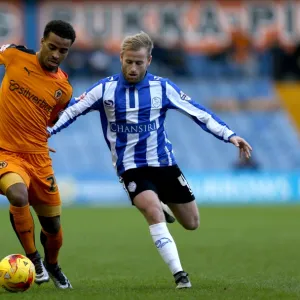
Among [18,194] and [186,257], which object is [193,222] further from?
[186,257]

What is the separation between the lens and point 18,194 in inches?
279

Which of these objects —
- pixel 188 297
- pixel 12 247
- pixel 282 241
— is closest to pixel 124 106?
pixel 188 297

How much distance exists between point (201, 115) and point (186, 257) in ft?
Answer: 12.5

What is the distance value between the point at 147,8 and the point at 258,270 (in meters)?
23.8

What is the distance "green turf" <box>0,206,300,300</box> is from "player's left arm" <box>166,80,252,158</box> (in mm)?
1376

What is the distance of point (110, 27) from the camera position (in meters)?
31.9

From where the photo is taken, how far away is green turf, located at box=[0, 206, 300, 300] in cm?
720

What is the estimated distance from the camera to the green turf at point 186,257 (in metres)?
7.20

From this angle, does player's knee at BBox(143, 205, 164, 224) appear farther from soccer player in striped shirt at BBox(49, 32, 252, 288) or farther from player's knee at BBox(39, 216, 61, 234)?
player's knee at BBox(39, 216, 61, 234)

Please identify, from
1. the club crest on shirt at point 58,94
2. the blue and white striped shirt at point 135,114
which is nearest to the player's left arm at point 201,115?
the blue and white striped shirt at point 135,114

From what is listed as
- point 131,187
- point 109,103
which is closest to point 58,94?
point 109,103

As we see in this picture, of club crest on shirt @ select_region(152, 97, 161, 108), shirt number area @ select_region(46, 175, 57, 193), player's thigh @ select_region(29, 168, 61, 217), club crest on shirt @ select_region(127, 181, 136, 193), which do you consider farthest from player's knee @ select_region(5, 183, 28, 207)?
club crest on shirt @ select_region(152, 97, 161, 108)

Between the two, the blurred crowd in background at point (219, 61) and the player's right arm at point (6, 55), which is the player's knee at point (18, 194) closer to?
the player's right arm at point (6, 55)

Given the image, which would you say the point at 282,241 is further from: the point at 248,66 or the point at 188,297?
the point at 248,66
